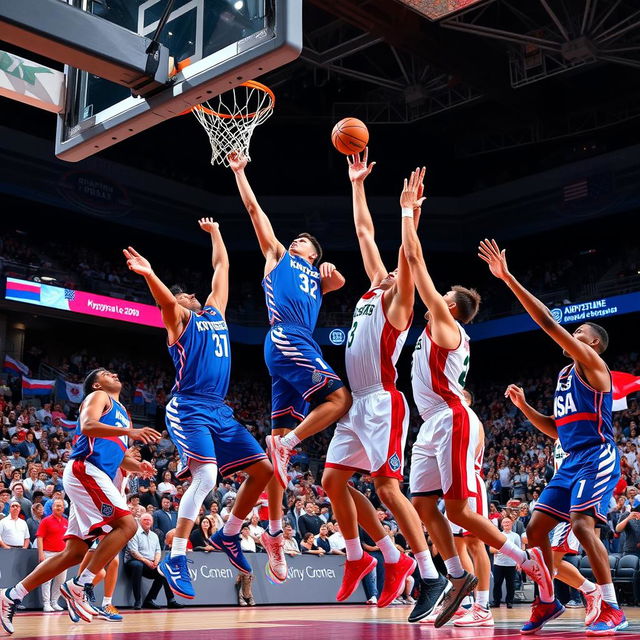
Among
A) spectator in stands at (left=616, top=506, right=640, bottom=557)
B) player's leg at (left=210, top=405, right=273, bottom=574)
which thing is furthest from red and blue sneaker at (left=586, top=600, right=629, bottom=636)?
spectator in stands at (left=616, top=506, right=640, bottom=557)

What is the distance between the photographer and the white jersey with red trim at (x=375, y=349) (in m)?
5.86

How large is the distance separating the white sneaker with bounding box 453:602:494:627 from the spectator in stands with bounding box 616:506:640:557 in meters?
6.73

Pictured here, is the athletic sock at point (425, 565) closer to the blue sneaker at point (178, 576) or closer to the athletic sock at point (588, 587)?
the athletic sock at point (588, 587)

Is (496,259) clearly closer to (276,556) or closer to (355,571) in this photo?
(355,571)

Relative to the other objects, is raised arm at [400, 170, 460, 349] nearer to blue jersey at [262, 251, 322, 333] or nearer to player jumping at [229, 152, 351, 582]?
Result: player jumping at [229, 152, 351, 582]

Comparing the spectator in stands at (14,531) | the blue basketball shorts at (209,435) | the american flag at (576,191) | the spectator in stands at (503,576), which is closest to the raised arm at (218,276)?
the blue basketball shorts at (209,435)

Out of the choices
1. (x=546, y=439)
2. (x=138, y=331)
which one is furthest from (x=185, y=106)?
(x=138, y=331)

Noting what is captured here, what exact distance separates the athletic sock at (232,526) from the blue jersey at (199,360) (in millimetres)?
941

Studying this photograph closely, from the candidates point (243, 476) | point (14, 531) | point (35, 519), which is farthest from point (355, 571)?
point (243, 476)

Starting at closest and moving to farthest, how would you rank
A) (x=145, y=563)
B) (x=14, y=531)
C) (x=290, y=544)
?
(x=14, y=531), (x=145, y=563), (x=290, y=544)

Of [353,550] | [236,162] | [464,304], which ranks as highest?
[236,162]

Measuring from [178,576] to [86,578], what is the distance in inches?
49.0

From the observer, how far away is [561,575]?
685 cm

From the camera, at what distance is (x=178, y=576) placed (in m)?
5.53
